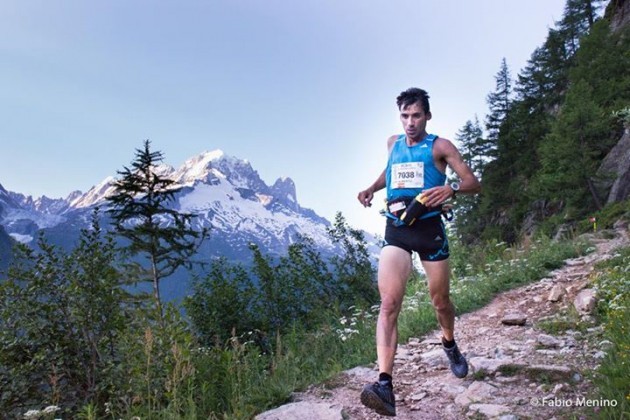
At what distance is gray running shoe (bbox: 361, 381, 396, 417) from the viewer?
3.44m

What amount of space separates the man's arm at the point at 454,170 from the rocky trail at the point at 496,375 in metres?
1.80

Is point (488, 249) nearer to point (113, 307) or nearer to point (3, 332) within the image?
point (113, 307)

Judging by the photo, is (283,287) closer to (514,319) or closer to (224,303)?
(224,303)

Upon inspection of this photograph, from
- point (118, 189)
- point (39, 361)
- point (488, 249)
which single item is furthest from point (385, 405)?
point (118, 189)

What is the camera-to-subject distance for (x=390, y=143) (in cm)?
453

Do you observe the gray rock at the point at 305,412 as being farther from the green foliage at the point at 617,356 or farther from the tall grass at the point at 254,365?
the green foliage at the point at 617,356

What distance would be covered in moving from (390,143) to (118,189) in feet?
72.9

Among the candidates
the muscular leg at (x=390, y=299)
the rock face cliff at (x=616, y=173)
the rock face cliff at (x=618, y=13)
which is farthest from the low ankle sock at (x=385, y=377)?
the rock face cliff at (x=618, y=13)

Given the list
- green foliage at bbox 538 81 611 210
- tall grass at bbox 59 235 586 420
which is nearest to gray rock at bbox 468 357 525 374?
tall grass at bbox 59 235 586 420

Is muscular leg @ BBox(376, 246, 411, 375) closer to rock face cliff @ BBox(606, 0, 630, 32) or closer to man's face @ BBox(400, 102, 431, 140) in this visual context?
man's face @ BBox(400, 102, 431, 140)

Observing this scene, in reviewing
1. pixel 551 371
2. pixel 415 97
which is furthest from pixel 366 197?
pixel 551 371

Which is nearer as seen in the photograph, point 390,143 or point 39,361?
point 390,143

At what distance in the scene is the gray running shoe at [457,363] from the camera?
4.41 meters

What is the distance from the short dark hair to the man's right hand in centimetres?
101
